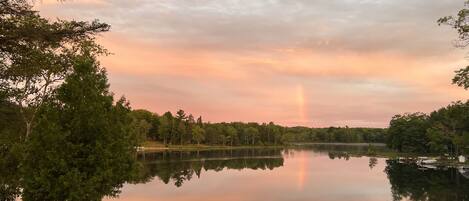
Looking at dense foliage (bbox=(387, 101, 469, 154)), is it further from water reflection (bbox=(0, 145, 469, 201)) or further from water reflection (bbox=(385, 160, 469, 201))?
water reflection (bbox=(0, 145, 469, 201))

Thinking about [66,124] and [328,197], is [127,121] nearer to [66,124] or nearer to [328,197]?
[66,124]

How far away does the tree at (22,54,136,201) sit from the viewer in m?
23.6

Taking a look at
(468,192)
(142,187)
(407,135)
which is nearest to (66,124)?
(142,187)

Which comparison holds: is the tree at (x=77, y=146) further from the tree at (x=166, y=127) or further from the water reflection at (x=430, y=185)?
the tree at (x=166, y=127)

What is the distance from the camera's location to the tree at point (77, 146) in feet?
77.4

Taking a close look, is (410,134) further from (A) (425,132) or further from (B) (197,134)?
(B) (197,134)

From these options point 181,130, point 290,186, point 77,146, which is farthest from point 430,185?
point 181,130

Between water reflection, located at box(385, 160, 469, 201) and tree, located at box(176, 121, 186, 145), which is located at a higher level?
tree, located at box(176, 121, 186, 145)

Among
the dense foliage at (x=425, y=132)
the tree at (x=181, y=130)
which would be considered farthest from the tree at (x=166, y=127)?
the dense foliage at (x=425, y=132)

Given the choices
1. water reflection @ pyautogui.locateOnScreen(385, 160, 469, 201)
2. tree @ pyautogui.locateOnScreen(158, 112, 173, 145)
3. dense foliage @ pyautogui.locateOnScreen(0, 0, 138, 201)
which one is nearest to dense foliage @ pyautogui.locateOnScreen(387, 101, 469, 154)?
water reflection @ pyautogui.locateOnScreen(385, 160, 469, 201)

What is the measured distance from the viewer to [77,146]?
24297 millimetres

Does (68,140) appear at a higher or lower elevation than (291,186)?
higher

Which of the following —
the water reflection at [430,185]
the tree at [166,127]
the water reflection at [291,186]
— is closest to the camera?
the water reflection at [291,186]

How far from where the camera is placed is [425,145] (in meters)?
154
